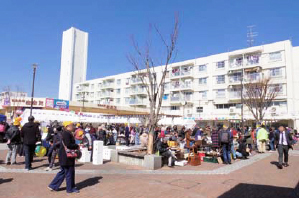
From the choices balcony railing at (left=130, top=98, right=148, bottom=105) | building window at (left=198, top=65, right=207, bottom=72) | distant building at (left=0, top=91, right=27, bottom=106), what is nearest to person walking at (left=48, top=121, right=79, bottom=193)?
distant building at (left=0, top=91, right=27, bottom=106)

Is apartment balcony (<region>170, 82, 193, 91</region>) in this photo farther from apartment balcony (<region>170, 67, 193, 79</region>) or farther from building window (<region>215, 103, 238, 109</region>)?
building window (<region>215, 103, 238, 109</region>)

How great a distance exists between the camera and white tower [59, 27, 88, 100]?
96000 millimetres

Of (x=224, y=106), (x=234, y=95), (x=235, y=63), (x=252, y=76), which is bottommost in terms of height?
(x=224, y=106)

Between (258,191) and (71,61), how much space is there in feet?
323

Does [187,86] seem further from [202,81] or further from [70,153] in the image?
[70,153]

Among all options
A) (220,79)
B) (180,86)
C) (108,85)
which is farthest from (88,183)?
(108,85)

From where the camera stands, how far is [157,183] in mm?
6367

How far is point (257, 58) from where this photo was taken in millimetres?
37250

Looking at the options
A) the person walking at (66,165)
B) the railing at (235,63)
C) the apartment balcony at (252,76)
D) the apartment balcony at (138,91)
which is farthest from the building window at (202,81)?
the person walking at (66,165)

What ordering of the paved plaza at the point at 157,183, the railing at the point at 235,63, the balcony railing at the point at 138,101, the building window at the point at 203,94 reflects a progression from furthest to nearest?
the balcony railing at the point at 138,101, the building window at the point at 203,94, the railing at the point at 235,63, the paved plaza at the point at 157,183

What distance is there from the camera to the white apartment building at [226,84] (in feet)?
111

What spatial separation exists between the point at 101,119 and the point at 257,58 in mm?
27533

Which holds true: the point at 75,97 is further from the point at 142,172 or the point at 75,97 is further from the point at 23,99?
the point at 142,172

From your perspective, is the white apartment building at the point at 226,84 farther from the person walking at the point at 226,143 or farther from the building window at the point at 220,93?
the person walking at the point at 226,143
